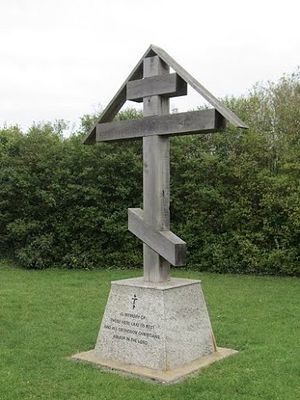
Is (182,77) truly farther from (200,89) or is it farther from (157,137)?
(157,137)

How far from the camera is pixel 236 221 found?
15.2 metres

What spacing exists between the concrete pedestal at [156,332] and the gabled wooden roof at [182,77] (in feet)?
6.68

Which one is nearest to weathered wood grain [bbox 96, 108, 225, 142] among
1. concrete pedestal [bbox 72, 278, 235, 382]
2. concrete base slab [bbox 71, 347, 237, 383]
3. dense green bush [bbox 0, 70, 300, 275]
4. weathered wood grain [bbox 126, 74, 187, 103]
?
weathered wood grain [bbox 126, 74, 187, 103]

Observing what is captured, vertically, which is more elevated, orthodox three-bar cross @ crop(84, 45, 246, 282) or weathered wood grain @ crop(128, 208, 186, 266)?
orthodox three-bar cross @ crop(84, 45, 246, 282)

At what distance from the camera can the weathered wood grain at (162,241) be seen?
20.6 ft

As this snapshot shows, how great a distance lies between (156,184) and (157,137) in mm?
561

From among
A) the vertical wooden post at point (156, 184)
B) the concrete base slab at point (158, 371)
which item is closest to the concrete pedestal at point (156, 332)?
the concrete base slab at point (158, 371)

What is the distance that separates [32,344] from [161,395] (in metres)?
2.58

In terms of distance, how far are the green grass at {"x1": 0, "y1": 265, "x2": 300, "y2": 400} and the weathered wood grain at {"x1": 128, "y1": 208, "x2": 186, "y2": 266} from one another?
1.33 m

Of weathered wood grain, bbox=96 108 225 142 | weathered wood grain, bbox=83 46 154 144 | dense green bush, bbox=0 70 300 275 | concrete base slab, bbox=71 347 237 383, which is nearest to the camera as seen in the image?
concrete base slab, bbox=71 347 237 383

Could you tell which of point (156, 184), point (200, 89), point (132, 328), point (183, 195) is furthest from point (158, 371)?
point (183, 195)

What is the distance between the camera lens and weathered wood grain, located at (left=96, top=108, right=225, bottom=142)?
6098 millimetres

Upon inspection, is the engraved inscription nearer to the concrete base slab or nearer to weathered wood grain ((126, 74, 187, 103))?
the concrete base slab

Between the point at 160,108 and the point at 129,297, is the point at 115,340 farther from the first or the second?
the point at 160,108
